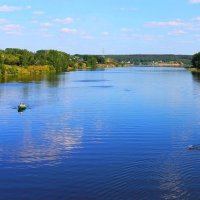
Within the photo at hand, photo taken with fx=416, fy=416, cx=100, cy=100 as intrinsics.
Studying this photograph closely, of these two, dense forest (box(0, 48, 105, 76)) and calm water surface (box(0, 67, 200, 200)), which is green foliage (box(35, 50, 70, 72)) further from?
calm water surface (box(0, 67, 200, 200))

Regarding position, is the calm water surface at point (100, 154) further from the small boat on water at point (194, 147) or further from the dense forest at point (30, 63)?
the dense forest at point (30, 63)

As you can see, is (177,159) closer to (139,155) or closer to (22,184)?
(139,155)

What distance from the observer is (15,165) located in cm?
1934

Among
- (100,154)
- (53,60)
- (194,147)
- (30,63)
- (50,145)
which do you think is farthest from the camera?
(53,60)

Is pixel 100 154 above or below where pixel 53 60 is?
below

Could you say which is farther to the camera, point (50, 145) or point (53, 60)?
point (53, 60)

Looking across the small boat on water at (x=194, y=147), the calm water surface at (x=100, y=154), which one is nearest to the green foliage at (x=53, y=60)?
the calm water surface at (x=100, y=154)

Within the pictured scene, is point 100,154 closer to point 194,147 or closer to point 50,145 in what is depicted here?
point 50,145

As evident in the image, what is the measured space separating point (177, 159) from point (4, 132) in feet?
42.5

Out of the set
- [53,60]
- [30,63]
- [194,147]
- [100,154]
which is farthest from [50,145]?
[53,60]

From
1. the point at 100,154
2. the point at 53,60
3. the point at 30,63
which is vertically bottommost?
the point at 100,154

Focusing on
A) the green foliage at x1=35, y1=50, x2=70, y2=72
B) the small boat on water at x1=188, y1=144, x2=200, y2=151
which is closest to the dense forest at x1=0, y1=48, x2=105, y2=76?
the green foliage at x1=35, y1=50, x2=70, y2=72

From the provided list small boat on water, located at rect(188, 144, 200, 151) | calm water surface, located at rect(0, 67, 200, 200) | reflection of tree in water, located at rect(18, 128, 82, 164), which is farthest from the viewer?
small boat on water, located at rect(188, 144, 200, 151)

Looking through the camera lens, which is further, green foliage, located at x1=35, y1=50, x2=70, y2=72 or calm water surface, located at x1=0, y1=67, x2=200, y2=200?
green foliage, located at x1=35, y1=50, x2=70, y2=72
